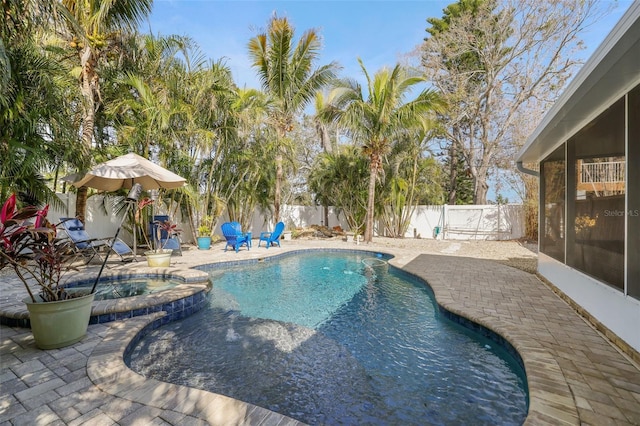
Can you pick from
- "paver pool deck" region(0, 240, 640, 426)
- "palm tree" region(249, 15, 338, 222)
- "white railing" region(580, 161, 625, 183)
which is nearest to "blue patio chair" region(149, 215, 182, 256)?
"paver pool deck" region(0, 240, 640, 426)

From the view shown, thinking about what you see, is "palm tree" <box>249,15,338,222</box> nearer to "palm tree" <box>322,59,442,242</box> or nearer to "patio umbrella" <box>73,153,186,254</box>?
"palm tree" <box>322,59,442,242</box>

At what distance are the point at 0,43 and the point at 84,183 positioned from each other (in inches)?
161

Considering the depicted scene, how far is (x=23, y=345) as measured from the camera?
9.75ft

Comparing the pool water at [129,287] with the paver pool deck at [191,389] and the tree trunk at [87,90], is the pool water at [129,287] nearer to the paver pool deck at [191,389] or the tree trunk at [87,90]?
the paver pool deck at [191,389]

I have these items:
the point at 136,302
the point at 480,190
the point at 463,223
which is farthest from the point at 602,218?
the point at 480,190

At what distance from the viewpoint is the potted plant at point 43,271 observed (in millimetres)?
2615

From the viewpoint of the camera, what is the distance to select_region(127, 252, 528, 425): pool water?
96.4 inches

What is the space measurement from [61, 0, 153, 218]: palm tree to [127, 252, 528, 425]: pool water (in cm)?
524

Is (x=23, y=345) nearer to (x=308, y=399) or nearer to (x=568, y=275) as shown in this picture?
(x=308, y=399)

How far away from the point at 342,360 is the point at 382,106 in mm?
9498

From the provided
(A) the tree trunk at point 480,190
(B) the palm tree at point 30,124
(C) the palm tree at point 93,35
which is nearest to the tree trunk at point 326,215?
(A) the tree trunk at point 480,190

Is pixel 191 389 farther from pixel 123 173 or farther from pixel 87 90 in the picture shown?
pixel 87 90

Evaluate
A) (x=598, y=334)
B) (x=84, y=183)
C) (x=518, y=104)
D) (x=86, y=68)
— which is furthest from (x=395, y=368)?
(x=518, y=104)

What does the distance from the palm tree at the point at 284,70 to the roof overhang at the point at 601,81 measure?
355 inches
